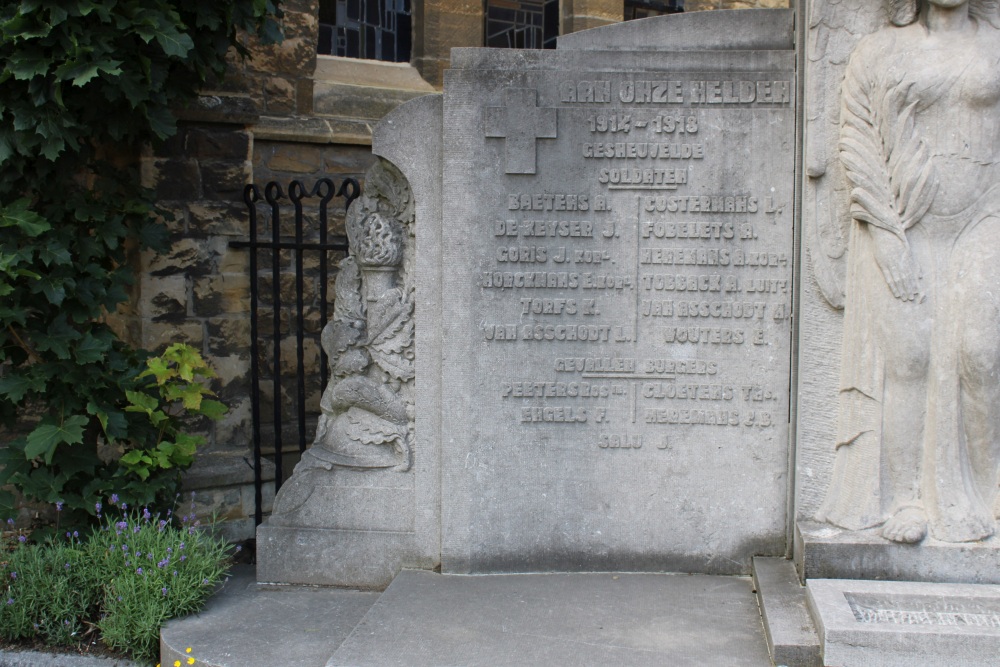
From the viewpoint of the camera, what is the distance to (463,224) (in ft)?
14.4

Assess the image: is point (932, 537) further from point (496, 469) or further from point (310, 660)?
point (310, 660)

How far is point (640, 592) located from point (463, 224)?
1.65 meters

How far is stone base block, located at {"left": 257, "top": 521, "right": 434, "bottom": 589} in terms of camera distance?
458 centimetres

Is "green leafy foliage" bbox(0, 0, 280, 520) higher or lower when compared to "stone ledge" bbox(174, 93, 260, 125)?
lower

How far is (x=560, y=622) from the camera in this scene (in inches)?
156

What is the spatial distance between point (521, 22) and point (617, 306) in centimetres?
537

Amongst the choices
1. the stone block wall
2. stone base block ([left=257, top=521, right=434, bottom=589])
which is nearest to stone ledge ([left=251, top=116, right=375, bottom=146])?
the stone block wall

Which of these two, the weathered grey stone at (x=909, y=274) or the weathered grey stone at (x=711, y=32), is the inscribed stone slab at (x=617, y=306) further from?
the weathered grey stone at (x=909, y=274)

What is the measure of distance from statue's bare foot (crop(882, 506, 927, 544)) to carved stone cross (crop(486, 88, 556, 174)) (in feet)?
6.37

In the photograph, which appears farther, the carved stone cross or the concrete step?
the carved stone cross

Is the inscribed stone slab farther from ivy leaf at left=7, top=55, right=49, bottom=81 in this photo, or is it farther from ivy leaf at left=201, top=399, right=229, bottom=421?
ivy leaf at left=7, top=55, right=49, bottom=81

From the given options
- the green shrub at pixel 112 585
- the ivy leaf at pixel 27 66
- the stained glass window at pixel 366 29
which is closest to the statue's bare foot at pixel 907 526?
the green shrub at pixel 112 585

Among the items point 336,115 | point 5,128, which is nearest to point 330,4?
point 336,115

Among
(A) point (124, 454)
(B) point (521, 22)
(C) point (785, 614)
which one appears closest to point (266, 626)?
(A) point (124, 454)
